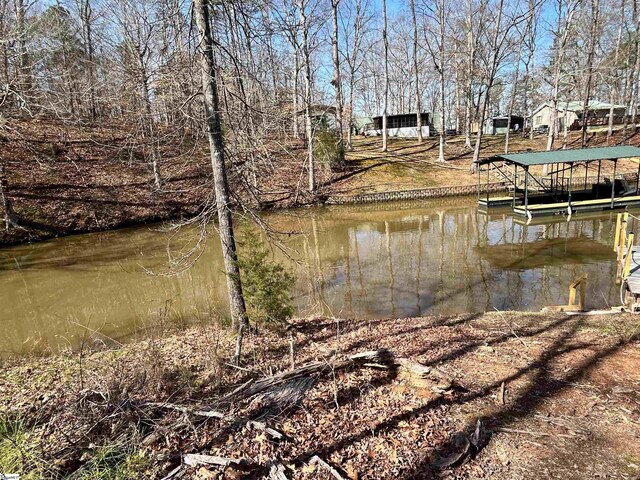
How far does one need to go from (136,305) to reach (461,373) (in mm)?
7542

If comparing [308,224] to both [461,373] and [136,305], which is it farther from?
[461,373]

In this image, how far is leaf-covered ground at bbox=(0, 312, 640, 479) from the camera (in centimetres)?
311

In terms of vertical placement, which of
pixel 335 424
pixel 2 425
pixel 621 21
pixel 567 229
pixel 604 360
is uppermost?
pixel 621 21

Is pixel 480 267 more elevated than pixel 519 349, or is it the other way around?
pixel 519 349

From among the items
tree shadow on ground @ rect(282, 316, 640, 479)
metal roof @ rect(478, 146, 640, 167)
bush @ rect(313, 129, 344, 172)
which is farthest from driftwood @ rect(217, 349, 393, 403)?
bush @ rect(313, 129, 344, 172)

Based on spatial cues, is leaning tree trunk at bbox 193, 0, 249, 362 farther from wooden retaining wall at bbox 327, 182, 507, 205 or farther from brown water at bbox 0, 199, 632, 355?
wooden retaining wall at bbox 327, 182, 507, 205

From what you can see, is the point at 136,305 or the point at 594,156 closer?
the point at 136,305

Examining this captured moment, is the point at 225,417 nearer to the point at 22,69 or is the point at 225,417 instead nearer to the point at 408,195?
the point at 22,69

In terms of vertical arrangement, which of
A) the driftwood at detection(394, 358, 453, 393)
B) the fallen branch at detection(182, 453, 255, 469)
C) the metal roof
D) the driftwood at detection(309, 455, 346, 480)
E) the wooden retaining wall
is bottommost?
the wooden retaining wall

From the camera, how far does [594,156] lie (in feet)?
61.9

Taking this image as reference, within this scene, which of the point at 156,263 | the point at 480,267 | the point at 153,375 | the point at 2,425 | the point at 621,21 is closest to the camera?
the point at 2,425

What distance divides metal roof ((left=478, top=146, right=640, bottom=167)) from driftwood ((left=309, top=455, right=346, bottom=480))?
Answer: 18.2 metres

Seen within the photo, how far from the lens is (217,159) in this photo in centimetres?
561

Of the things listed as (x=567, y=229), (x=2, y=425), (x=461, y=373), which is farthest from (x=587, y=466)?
(x=567, y=229)
